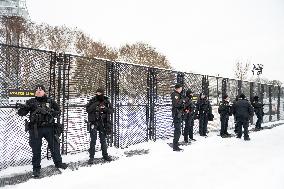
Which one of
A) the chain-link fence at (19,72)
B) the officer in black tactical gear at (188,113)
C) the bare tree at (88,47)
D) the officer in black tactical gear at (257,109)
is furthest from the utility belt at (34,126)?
the bare tree at (88,47)

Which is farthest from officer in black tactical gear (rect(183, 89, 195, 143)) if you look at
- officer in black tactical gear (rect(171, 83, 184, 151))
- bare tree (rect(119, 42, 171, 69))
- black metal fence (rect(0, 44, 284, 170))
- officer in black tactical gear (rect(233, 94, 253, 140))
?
bare tree (rect(119, 42, 171, 69))

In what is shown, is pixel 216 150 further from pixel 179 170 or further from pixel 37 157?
pixel 37 157

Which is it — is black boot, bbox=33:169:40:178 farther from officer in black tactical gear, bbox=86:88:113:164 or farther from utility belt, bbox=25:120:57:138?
officer in black tactical gear, bbox=86:88:113:164

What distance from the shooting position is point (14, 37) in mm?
29422

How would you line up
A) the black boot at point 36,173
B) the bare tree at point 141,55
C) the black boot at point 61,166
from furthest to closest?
1. the bare tree at point 141,55
2. the black boot at point 61,166
3. the black boot at point 36,173

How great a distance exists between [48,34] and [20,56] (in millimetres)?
27555

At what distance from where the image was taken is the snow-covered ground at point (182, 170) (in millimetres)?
6449

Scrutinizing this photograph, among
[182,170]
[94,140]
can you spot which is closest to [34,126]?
[94,140]

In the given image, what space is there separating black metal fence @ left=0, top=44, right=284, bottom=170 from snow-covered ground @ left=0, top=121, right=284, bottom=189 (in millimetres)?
737

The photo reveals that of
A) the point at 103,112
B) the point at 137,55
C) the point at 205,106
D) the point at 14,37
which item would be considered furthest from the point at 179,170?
the point at 137,55

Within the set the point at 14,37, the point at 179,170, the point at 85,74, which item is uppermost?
the point at 14,37

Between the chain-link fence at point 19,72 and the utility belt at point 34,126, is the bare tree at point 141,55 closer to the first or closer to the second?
the chain-link fence at point 19,72

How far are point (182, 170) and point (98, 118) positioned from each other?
2.46 meters

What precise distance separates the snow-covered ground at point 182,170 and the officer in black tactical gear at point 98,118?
570 mm
